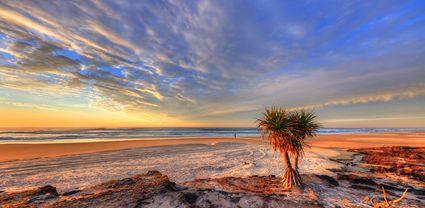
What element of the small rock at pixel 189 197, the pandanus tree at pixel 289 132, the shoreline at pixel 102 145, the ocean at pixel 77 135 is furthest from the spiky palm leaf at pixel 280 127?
the ocean at pixel 77 135

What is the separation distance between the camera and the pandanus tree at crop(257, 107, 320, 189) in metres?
9.62

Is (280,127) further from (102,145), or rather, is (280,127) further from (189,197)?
(102,145)

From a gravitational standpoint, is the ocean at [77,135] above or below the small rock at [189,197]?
above

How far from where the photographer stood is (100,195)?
7.36m

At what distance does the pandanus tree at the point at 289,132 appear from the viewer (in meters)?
9.62


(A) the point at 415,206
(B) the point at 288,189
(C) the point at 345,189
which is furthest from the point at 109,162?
(A) the point at 415,206

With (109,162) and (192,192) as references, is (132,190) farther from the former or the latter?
(109,162)

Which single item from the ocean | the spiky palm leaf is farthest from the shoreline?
the spiky palm leaf

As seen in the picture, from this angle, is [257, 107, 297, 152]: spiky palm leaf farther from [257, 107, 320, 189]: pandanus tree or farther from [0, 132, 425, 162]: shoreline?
[0, 132, 425, 162]: shoreline

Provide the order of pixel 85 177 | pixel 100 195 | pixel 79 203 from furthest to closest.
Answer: pixel 85 177, pixel 100 195, pixel 79 203

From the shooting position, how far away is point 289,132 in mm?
9828

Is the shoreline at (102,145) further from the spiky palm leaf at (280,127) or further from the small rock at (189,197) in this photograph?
the spiky palm leaf at (280,127)

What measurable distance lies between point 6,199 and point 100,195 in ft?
11.2

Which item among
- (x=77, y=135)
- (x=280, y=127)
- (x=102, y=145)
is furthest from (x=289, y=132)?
(x=77, y=135)
